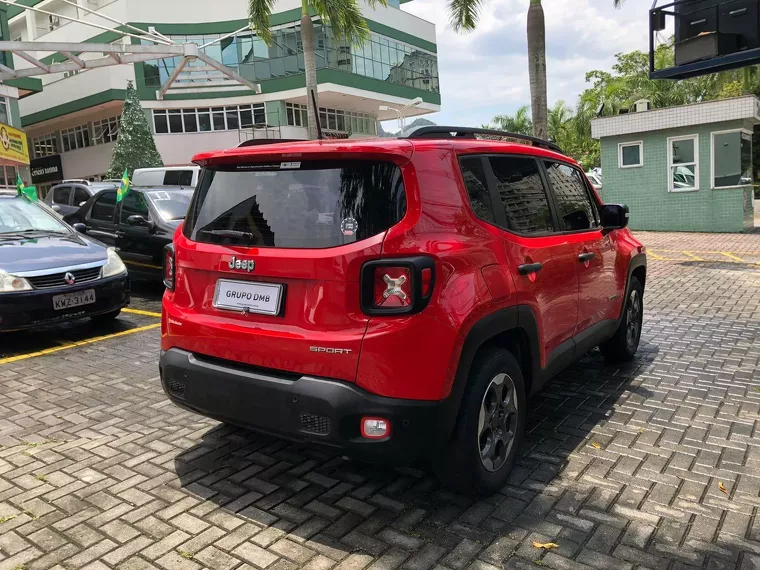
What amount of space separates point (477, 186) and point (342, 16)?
17843 mm

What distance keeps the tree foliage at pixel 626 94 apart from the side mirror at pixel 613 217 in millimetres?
29680

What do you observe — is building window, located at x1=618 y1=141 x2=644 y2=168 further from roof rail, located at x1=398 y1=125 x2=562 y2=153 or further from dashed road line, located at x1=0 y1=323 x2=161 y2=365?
roof rail, located at x1=398 y1=125 x2=562 y2=153

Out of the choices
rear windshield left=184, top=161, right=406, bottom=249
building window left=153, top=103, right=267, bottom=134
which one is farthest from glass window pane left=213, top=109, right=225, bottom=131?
rear windshield left=184, top=161, right=406, bottom=249

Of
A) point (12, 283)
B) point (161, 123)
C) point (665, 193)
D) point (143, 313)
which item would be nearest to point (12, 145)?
point (161, 123)

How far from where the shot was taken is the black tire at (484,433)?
3080 mm

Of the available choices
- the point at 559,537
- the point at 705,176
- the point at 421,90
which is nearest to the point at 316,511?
the point at 559,537

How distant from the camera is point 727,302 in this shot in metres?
8.40

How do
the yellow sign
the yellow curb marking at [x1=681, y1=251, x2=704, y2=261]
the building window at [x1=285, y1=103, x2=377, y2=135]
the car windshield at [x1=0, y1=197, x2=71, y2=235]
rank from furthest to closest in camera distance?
the building window at [x1=285, y1=103, x2=377, y2=135] < the yellow sign < the yellow curb marking at [x1=681, y1=251, x2=704, y2=261] < the car windshield at [x1=0, y1=197, x2=71, y2=235]

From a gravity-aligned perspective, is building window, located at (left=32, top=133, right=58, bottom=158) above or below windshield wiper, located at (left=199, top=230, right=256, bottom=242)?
above

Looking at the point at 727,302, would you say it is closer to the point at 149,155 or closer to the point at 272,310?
the point at 272,310

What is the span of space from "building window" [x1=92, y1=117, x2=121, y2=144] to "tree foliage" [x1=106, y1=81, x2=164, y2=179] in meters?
6.44

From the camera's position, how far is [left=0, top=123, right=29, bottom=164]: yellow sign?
27453mm

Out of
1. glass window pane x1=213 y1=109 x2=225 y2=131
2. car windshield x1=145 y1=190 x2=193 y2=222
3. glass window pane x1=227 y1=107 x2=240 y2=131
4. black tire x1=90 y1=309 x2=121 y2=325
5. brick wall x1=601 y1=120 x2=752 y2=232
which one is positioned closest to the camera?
black tire x1=90 y1=309 x2=121 y2=325

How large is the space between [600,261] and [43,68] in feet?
67.7
